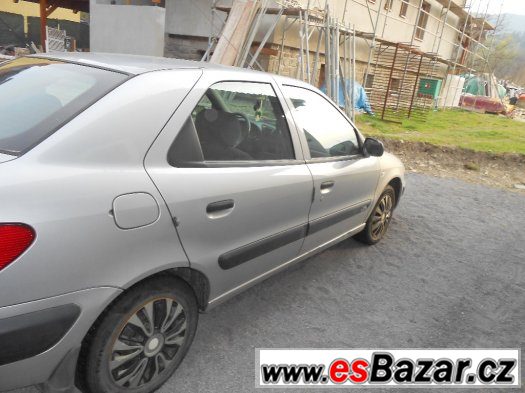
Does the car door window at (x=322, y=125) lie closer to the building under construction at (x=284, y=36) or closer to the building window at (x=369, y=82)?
the building under construction at (x=284, y=36)


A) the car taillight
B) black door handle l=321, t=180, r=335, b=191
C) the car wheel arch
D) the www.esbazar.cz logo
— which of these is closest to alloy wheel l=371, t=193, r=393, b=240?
the car wheel arch

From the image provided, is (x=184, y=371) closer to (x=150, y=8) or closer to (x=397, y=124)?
(x=150, y=8)

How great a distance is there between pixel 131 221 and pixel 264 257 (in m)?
1.06

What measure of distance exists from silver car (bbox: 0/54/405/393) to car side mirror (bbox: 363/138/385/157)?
31.8 inches

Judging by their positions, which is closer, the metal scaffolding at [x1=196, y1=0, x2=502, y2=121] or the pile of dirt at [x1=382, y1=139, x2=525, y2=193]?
the pile of dirt at [x1=382, y1=139, x2=525, y2=193]

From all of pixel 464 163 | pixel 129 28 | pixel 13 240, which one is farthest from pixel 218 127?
pixel 129 28

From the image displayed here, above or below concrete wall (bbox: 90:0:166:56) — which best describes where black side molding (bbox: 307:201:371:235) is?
below

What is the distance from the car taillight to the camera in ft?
4.67

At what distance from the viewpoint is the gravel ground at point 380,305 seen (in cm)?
256

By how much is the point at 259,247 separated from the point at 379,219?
2.03m

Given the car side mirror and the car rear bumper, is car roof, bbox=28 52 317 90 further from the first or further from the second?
the car side mirror

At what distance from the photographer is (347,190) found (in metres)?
3.24

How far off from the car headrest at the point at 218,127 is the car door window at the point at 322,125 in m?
0.45

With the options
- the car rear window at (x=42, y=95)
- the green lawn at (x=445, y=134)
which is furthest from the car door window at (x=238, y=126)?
the green lawn at (x=445, y=134)
